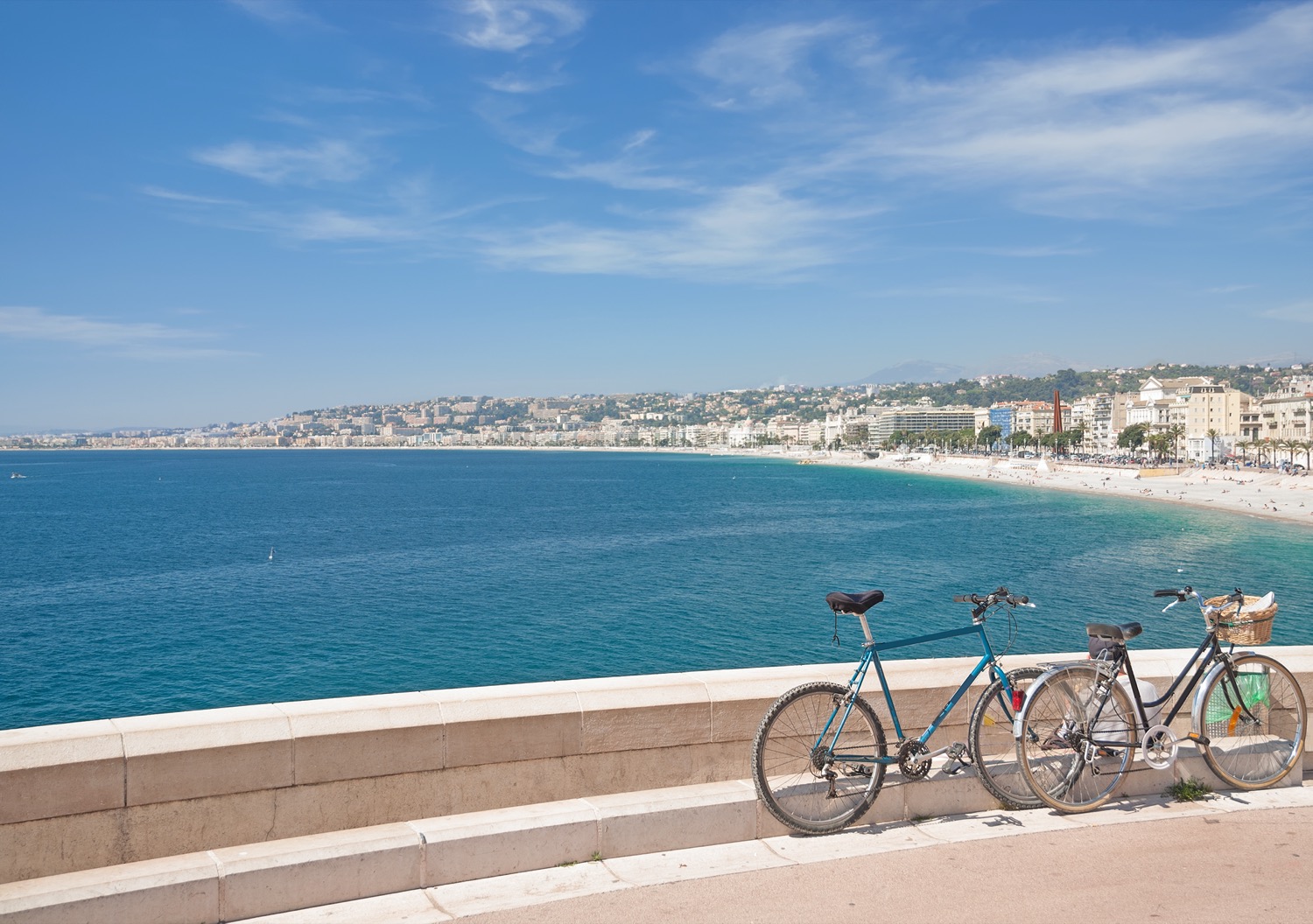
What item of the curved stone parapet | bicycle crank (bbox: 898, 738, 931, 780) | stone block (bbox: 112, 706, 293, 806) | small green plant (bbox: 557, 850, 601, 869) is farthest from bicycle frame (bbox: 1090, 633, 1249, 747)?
stone block (bbox: 112, 706, 293, 806)

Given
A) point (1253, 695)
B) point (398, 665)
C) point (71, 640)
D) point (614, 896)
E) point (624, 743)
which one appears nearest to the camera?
point (614, 896)

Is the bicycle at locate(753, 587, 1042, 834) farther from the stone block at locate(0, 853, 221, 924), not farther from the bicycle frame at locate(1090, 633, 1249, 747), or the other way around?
the stone block at locate(0, 853, 221, 924)

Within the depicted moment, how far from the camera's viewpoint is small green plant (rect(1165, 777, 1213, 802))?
21.5ft

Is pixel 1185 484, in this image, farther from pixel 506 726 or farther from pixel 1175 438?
pixel 506 726

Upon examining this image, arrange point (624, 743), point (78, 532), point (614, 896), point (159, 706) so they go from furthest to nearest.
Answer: point (78, 532) → point (159, 706) → point (624, 743) → point (614, 896)

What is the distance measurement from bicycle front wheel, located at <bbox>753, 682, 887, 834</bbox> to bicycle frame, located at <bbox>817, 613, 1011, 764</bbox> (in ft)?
0.04

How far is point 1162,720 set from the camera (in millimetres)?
6664

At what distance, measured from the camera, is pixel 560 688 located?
6.09m

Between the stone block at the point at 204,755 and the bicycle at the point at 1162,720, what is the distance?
13.8 ft

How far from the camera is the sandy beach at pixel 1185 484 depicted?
90938mm

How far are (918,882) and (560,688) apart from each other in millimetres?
2283

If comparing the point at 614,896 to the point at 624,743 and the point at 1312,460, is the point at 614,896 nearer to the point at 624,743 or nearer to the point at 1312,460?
the point at 624,743

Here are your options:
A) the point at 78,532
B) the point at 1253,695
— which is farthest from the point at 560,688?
the point at 78,532

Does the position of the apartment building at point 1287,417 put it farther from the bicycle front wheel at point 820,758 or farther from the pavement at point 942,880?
A: the bicycle front wheel at point 820,758
